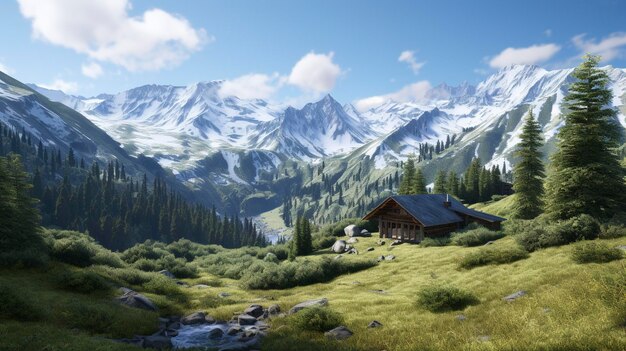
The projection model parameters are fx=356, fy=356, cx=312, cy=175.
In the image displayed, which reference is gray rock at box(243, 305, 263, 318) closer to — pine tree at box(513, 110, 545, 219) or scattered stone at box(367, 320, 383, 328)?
scattered stone at box(367, 320, 383, 328)

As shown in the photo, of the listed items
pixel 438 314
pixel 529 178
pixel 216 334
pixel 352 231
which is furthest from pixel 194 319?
pixel 352 231

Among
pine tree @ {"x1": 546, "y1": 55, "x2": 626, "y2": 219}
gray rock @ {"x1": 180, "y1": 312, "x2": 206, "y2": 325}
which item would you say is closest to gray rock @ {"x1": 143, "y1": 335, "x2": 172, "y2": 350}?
gray rock @ {"x1": 180, "y1": 312, "x2": 206, "y2": 325}

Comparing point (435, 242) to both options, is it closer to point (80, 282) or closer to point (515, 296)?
point (515, 296)

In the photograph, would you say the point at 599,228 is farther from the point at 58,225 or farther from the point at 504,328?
the point at 58,225

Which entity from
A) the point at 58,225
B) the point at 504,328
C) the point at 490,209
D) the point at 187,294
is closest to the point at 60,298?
the point at 187,294

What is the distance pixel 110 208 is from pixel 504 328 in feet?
583

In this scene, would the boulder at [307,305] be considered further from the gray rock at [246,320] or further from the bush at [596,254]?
the bush at [596,254]

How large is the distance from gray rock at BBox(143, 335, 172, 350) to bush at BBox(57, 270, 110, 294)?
25.0ft

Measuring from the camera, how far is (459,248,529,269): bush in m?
24.4

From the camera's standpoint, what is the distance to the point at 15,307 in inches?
605

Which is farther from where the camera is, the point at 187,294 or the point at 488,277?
the point at 187,294

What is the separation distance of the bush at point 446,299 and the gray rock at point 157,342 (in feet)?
40.7

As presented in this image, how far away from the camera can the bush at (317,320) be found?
1645 centimetres

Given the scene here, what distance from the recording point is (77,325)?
1593 cm
